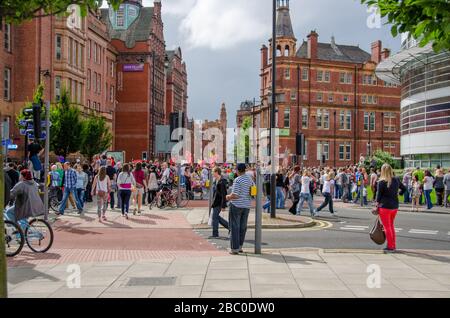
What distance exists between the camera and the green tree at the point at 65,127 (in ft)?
139

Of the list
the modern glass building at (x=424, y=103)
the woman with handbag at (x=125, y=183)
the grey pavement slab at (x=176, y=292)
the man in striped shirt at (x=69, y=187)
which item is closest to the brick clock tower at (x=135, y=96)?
the modern glass building at (x=424, y=103)

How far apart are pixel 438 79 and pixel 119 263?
33.5 metres

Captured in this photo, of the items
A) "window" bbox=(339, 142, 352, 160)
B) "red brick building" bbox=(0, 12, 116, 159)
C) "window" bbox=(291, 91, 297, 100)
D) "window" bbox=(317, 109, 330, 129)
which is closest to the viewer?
"red brick building" bbox=(0, 12, 116, 159)

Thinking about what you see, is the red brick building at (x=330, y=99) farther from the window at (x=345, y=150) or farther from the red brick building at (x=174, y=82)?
the red brick building at (x=174, y=82)

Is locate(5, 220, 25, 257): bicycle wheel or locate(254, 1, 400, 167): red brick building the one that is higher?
locate(254, 1, 400, 167): red brick building

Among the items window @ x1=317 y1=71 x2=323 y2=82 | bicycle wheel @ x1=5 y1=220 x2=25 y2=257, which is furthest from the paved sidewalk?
window @ x1=317 y1=71 x2=323 y2=82

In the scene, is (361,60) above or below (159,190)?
above

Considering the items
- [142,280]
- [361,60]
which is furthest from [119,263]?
[361,60]

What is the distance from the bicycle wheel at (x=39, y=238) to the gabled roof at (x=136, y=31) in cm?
7136

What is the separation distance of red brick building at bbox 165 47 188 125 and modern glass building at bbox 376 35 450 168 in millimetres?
62509

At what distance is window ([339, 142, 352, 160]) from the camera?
7938 centimetres

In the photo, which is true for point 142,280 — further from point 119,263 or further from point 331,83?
point 331,83

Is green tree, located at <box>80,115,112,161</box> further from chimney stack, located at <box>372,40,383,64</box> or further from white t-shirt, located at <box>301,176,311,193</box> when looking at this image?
chimney stack, located at <box>372,40,383,64</box>

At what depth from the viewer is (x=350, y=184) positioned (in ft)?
101
